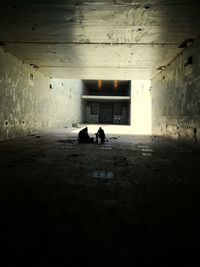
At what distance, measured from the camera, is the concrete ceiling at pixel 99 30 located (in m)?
4.23

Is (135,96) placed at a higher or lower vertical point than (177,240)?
higher

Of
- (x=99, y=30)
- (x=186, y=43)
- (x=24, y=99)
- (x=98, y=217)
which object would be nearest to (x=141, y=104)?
(x=24, y=99)

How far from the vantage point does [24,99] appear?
30.1 feet

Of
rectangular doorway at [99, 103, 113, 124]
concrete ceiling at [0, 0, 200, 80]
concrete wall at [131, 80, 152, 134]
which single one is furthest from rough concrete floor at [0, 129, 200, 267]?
rectangular doorway at [99, 103, 113, 124]

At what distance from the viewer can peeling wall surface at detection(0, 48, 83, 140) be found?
295 inches

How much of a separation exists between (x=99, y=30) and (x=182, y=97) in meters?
3.51

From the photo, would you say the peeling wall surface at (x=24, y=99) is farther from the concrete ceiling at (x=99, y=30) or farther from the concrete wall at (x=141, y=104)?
the concrete wall at (x=141, y=104)

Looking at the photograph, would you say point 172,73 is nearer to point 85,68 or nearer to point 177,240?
point 85,68

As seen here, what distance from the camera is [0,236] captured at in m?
1.64

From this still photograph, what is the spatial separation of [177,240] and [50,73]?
451 inches

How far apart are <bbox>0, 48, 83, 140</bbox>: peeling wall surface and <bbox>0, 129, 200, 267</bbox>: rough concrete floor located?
15.2 feet

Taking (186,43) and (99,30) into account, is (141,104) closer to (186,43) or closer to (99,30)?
(186,43)

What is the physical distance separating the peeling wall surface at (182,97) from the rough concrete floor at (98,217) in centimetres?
286

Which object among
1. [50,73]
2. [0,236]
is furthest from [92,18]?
[50,73]
